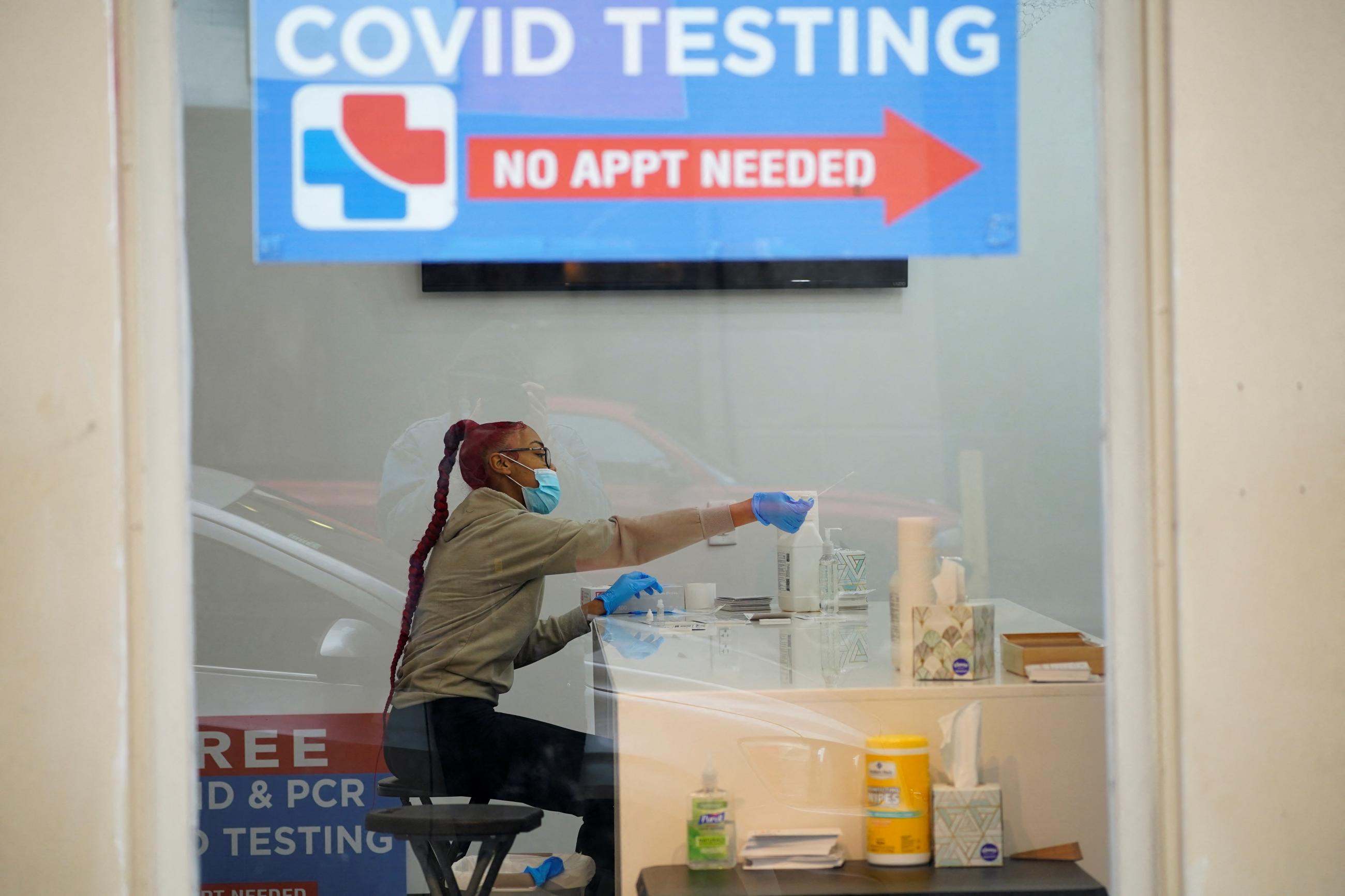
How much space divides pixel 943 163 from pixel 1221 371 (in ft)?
1.19

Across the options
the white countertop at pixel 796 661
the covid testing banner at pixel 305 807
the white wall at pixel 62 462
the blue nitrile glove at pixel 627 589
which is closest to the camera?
the white wall at pixel 62 462

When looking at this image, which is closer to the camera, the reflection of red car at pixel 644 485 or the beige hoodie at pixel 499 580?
the reflection of red car at pixel 644 485

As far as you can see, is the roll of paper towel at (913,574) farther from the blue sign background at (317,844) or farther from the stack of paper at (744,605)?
the blue sign background at (317,844)

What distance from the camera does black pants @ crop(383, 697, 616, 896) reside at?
83.3 inches

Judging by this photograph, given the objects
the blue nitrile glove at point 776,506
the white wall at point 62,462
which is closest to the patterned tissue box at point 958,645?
the blue nitrile glove at point 776,506

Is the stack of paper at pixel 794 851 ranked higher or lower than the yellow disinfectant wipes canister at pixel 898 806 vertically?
lower

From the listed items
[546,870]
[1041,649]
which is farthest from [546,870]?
[1041,649]

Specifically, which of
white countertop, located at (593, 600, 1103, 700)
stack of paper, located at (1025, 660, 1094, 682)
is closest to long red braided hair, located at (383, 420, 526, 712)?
white countertop, located at (593, 600, 1103, 700)

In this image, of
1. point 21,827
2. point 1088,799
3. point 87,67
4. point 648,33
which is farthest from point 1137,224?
point 21,827

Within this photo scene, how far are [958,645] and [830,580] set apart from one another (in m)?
0.52

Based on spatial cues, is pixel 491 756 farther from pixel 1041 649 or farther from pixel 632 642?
pixel 1041 649

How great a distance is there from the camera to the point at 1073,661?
1469 millimetres

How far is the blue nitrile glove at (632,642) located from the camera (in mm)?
1998

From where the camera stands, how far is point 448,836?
196cm
